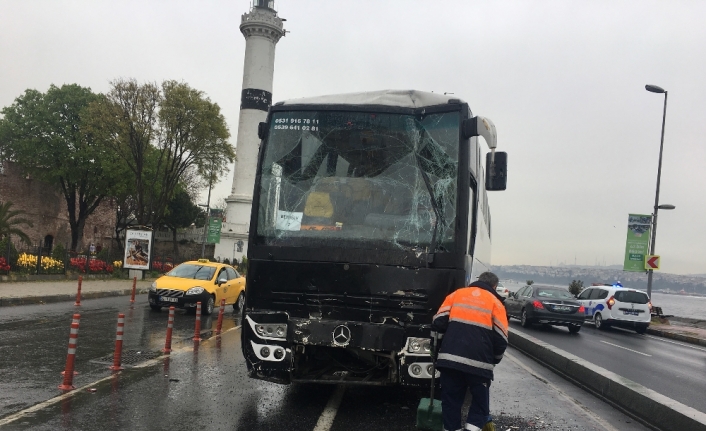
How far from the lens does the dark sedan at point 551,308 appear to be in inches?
790

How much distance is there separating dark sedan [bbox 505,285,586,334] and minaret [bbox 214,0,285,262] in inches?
1315

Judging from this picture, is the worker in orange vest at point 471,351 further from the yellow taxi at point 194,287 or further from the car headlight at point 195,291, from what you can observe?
the car headlight at point 195,291

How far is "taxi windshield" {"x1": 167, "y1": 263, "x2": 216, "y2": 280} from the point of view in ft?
61.5

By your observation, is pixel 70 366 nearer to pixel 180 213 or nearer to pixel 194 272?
pixel 194 272

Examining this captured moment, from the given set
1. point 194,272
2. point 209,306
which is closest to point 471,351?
point 209,306

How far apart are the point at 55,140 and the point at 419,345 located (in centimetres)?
4507

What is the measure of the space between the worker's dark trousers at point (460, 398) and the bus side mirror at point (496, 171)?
240 centimetres

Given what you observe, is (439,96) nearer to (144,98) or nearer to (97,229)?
(144,98)

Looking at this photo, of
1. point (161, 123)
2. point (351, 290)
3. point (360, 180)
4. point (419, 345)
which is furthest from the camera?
point (161, 123)

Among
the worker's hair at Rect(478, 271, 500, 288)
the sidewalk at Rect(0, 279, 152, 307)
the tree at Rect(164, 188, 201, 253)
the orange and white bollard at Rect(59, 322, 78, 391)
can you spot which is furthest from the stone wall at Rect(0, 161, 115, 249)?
the worker's hair at Rect(478, 271, 500, 288)

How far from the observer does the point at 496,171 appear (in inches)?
280

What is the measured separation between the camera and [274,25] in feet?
172

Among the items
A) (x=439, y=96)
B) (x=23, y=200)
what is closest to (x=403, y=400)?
(x=439, y=96)

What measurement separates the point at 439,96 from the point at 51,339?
8572mm
